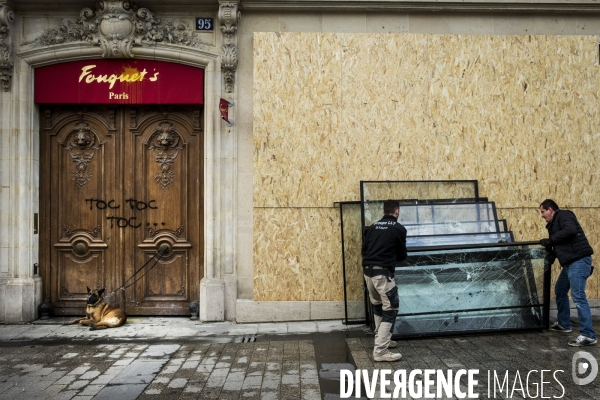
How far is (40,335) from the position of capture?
793 centimetres

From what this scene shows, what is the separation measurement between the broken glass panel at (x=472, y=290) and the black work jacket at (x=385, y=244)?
0.98 meters

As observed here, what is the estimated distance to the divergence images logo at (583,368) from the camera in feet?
17.9

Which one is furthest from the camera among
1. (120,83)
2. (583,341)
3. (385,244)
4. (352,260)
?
(120,83)

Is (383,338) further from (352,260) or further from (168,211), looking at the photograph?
(168,211)

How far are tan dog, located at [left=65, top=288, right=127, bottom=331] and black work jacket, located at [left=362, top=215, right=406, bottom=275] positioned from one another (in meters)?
4.02

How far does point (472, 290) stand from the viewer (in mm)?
7641

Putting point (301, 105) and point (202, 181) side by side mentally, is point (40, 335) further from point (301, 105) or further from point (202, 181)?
point (301, 105)

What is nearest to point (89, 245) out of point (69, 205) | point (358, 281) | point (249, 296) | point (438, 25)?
point (69, 205)

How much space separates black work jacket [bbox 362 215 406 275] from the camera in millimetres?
6508

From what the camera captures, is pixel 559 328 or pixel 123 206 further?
pixel 123 206

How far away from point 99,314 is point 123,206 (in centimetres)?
175

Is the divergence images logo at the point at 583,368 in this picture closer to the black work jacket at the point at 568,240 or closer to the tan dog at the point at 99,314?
the black work jacket at the point at 568,240

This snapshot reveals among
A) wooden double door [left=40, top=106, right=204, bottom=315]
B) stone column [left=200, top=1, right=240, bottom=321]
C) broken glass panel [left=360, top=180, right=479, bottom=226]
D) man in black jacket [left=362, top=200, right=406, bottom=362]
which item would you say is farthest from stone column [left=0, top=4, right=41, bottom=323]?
man in black jacket [left=362, top=200, right=406, bottom=362]

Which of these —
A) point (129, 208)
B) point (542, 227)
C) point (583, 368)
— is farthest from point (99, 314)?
point (542, 227)
